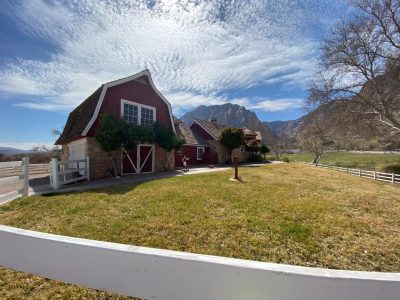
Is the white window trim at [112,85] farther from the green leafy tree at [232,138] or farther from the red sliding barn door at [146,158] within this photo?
the green leafy tree at [232,138]

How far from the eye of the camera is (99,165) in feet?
43.7

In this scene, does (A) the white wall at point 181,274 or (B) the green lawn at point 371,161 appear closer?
(A) the white wall at point 181,274

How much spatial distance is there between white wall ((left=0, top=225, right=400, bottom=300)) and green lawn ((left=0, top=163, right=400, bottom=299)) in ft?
6.81

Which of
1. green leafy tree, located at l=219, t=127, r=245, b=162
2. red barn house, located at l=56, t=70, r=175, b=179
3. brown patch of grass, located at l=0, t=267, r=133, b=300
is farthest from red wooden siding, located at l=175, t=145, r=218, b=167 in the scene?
brown patch of grass, located at l=0, t=267, r=133, b=300

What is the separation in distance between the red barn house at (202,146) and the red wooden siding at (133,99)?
301 inches

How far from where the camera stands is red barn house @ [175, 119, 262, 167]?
1016 inches

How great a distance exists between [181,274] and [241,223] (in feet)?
11.5

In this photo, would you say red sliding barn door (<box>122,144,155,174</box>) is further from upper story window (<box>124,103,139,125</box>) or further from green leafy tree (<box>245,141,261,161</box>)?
green leafy tree (<box>245,141,261,161</box>)

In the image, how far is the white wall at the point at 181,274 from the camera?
121cm

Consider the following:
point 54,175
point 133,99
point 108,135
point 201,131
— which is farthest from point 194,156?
point 54,175

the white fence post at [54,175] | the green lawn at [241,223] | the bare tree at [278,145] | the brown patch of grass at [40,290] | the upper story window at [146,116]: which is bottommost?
the brown patch of grass at [40,290]

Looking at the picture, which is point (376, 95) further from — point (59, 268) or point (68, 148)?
point (68, 148)

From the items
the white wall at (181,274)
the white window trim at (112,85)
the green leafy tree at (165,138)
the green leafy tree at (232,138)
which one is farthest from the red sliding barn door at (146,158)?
the white wall at (181,274)

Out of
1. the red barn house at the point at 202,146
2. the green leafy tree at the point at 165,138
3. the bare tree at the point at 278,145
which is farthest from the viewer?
the bare tree at the point at 278,145
